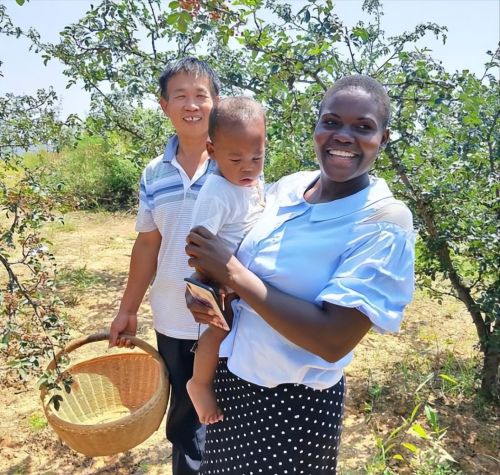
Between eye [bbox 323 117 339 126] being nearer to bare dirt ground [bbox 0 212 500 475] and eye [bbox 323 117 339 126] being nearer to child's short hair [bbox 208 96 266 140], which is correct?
child's short hair [bbox 208 96 266 140]

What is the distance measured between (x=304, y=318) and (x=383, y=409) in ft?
7.38

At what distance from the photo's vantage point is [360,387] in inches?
127

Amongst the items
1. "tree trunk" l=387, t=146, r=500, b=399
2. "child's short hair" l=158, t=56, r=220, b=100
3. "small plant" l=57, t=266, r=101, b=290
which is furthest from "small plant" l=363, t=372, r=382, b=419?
"small plant" l=57, t=266, r=101, b=290

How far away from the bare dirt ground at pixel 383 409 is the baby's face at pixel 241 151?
128 cm

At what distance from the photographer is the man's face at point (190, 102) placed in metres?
1.77

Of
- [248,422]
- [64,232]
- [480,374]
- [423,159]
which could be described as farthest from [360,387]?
[64,232]

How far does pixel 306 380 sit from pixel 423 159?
193 centimetres

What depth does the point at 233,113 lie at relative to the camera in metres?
1.45

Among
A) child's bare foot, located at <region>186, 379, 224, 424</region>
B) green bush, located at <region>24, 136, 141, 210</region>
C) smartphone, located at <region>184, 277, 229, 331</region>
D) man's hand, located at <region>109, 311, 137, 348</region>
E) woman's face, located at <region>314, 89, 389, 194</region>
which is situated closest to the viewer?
woman's face, located at <region>314, 89, 389, 194</region>

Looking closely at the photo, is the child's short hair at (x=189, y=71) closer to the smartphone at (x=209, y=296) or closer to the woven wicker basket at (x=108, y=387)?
the smartphone at (x=209, y=296)

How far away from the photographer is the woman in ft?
3.43

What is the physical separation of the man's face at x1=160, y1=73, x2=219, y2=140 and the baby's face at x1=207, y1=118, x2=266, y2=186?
293mm

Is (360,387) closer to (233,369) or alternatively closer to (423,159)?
(423,159)

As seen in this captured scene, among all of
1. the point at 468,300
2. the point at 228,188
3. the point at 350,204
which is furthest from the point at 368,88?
the point at 468,300
